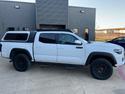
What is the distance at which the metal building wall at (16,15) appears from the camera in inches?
521

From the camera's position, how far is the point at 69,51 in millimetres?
3918

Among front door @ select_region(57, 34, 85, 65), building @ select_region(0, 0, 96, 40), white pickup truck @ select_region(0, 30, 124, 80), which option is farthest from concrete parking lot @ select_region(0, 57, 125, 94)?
building @ select_region(0, 0, 96, 40)

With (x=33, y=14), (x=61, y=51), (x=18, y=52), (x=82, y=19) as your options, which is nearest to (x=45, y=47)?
(x=61, y=51)

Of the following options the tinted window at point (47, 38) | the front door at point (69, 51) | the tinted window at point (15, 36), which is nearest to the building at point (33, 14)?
the tinted window at point (15, 36)

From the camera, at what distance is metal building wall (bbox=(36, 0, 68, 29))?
12.5 meters

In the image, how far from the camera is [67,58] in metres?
3.98

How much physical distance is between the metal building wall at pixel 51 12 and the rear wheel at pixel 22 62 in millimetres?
8829

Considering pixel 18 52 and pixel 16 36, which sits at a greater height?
pixel 16 36

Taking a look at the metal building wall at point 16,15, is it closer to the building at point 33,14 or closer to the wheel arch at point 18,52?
the building at point 33,14

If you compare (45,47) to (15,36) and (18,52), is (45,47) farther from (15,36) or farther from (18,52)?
(15,36)

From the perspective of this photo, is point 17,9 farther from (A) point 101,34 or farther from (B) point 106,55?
(A) point 101,34

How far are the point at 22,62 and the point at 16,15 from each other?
1149cm

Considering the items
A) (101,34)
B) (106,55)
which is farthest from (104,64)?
(101,34)

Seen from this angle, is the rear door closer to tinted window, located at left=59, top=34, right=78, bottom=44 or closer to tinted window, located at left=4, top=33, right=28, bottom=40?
tinted window, located at left=59, top=34, right=78, bottom=44
